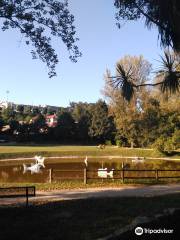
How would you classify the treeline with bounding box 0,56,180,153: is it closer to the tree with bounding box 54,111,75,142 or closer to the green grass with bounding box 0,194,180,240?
the tree with bounding box 54,111,75,142

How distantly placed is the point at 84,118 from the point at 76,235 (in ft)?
263

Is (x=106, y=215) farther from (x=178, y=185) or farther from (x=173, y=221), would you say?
(x=178, y=185)

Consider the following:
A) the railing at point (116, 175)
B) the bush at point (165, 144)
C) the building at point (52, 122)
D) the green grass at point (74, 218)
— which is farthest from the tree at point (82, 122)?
the green grass at point (74, 218)

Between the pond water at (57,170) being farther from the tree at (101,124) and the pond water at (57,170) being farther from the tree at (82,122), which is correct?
the tree at (82,122)

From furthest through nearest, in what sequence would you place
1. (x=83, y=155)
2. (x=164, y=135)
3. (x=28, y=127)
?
(x=28, y=127) → (x=83, y=155) → (x=164, y=135)

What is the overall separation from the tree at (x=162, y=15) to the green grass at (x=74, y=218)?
14.2 feet

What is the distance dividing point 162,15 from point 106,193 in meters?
11.3

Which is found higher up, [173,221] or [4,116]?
[4,116]

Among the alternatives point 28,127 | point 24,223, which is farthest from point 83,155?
point 24,223

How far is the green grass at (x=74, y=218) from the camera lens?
10.6 m

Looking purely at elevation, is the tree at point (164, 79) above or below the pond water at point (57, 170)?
above

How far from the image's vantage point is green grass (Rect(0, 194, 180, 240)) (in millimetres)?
10578

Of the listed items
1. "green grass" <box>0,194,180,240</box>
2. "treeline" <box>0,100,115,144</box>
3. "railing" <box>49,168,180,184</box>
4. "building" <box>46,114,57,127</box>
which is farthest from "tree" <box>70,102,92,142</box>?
"green grass" <box>0,194,180,240</box>

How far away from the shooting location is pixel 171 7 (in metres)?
10.9
